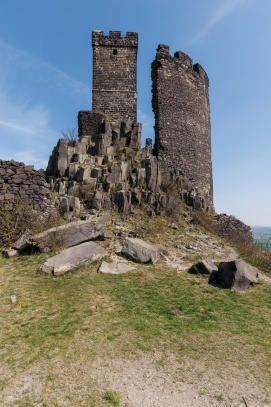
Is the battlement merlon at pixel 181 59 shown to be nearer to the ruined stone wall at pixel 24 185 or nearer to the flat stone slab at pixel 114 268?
the ruined stone wall at pixel 24 185

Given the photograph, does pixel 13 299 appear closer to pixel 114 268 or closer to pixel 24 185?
pixel 114 268

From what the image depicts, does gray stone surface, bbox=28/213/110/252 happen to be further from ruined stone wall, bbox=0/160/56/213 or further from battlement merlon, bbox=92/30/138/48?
battlement merlon, bbox=92/30/138/48

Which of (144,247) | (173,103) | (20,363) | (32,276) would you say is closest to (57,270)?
(32,276)

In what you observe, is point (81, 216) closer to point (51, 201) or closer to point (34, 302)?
point (51, 201)

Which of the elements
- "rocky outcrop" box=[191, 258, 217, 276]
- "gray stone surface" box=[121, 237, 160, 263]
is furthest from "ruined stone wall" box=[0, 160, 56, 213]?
"rocky outcrop" box=[191, 258, 217, 276]

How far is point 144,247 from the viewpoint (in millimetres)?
9930

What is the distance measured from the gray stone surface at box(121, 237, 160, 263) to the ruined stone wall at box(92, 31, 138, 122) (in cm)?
1395

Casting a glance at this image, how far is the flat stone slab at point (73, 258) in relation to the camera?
8547 mm

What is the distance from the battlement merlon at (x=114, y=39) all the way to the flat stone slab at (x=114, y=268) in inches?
777

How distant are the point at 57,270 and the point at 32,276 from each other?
Answer: 2.34 feet

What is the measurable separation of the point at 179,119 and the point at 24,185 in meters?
11.7

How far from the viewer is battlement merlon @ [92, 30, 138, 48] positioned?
73.6 feet

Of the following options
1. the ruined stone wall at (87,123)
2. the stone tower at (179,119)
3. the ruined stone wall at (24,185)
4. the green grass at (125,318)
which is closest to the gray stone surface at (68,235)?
the green grass at (125,318)

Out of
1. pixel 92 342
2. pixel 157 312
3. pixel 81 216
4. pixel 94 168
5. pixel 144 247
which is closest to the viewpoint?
pixel 92 342
